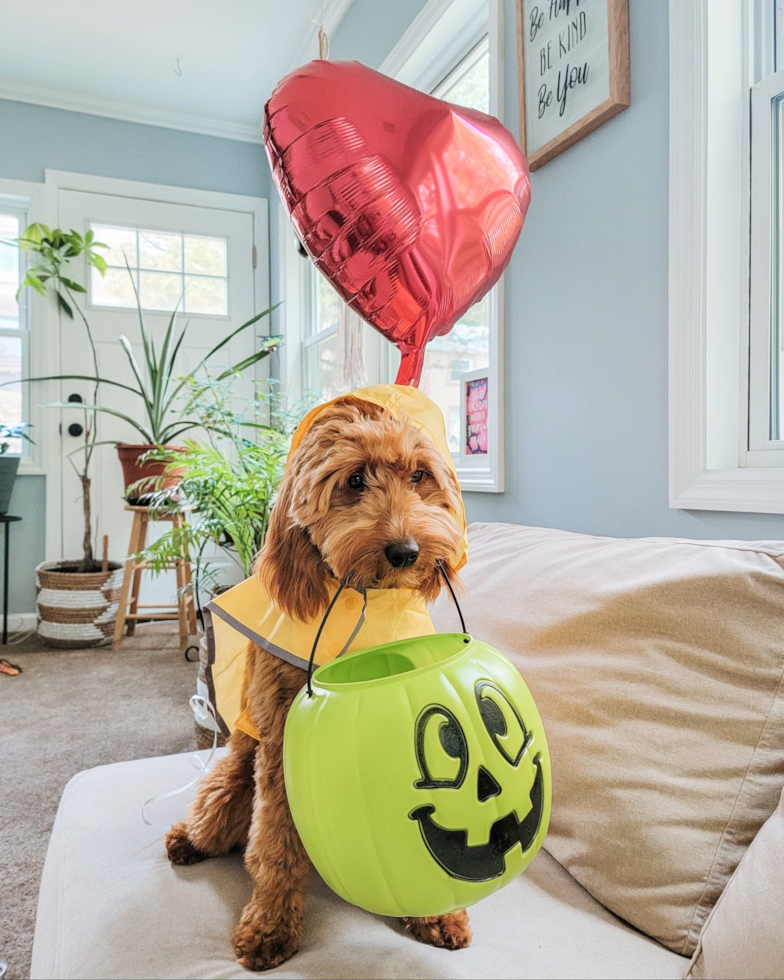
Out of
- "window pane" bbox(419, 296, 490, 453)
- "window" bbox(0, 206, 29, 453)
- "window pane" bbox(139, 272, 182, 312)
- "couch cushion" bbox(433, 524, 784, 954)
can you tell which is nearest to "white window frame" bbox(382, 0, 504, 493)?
"window pane" bbox(419, 296, 490, 453)

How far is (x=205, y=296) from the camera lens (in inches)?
159

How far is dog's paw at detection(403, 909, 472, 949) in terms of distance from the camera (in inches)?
28.0

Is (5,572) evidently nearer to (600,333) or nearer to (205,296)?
(205,296)

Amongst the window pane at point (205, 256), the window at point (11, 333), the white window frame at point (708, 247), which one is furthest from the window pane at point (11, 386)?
the white window frame at point (708, 247)

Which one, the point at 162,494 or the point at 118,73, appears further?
the point at 118,73

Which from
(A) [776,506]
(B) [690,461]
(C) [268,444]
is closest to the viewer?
(A) [776,506]

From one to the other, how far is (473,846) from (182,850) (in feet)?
1.67

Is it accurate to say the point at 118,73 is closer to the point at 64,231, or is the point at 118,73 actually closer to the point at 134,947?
the point at 64,231

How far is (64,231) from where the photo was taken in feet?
12.0

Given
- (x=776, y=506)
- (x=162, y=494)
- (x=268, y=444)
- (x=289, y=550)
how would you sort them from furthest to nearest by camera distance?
1. (x=162, y=494)
2. (x=268, y=444)
3. (x=776, y=506)
4. (x=289, y=550)

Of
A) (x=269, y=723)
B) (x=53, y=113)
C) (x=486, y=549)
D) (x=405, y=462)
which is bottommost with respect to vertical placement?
(x=269, y=723)

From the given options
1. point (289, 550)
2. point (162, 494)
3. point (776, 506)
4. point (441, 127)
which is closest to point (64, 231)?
point (162, 494)

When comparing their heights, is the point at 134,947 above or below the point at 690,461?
below

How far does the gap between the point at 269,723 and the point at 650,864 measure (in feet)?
1.49
